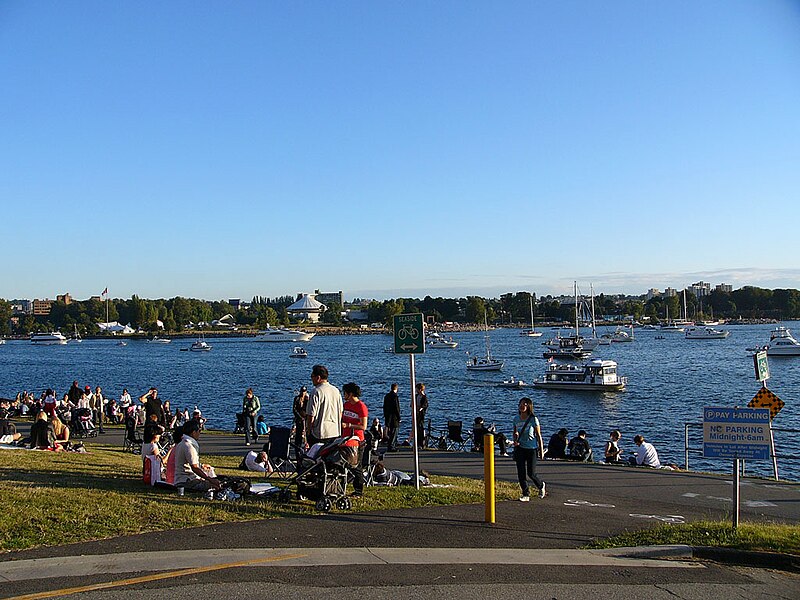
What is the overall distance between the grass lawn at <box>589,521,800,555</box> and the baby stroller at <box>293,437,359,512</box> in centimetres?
361

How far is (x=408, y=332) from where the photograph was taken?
43.8 feet

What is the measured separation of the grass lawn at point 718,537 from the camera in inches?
367

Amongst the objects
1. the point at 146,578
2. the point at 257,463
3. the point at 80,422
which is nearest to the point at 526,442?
the point at 257,463

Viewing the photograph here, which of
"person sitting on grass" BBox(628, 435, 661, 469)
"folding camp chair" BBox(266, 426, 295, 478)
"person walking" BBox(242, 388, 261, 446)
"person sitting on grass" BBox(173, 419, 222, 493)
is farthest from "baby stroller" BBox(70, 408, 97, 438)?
"person sitting on grass" BBox(628, 435, 661, 469)

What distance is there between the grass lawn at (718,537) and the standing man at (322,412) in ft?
14.4

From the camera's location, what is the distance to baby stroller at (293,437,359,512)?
36.8 feet

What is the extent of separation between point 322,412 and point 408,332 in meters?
2.15

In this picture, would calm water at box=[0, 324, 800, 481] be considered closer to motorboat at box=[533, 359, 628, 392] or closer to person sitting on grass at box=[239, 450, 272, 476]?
motorboat at box=[533, 359, 628, 392]

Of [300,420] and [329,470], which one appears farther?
[300,420]

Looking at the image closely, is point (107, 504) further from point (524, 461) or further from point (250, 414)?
point (250, 414)

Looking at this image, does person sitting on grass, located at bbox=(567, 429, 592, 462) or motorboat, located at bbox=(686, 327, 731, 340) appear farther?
motorboat, located at bbox=(686, 327, 731, 340)

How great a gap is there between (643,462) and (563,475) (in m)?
4.73

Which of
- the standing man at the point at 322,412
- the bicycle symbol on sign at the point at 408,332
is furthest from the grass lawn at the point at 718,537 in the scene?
the bicycle symbol on sign at the point at 408,332

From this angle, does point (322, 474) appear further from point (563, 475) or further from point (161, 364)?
point (161, 364)
